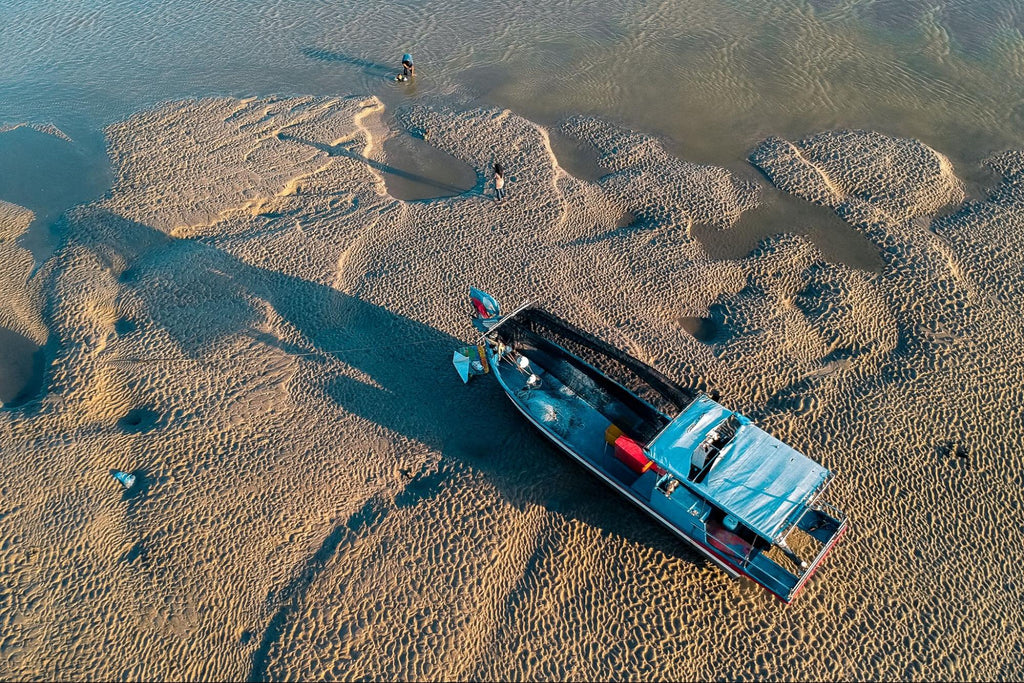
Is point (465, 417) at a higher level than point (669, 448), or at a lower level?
lower

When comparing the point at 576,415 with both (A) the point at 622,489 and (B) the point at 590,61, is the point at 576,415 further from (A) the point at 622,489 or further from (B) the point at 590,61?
(B) the point at 590,61

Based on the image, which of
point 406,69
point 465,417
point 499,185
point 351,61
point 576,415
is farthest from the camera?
point 351,61

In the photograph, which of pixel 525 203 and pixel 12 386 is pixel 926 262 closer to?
pixel 525 203

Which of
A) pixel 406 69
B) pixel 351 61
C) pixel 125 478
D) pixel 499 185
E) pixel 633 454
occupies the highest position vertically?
pixel 406 69

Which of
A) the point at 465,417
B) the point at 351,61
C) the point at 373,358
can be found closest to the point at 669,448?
the point at 465,417

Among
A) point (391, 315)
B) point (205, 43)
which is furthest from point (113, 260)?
point (205, 43)

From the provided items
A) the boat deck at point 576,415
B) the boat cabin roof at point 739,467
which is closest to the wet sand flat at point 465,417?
the boat deck at point 576,415

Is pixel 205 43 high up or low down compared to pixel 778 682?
up
